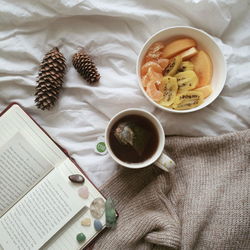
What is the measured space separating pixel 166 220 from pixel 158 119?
26cm

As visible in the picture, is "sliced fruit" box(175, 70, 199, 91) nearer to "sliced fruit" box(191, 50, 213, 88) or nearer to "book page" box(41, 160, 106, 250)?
"sliced fruit" box(191, 50, 213, 88)

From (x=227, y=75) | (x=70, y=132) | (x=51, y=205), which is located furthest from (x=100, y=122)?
(x=227, y=75)

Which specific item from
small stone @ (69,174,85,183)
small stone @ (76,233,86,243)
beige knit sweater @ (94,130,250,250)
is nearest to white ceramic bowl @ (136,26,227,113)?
beige knit sweater @ (94,130,250,250)

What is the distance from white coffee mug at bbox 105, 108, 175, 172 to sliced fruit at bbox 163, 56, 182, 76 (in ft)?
0.42

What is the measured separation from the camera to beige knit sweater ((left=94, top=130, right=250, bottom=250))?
2.52 feet

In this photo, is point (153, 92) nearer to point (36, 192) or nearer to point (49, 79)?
point (49, 79)

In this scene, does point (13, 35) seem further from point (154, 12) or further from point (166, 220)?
point (166, 220)

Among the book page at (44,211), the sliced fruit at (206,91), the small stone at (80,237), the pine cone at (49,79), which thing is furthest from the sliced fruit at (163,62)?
the small stone at (80,237)

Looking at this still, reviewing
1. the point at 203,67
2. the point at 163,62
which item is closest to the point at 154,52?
the point at 163,62

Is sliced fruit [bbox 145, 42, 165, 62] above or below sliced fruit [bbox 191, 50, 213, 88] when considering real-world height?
above

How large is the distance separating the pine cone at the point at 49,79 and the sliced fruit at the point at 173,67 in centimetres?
28

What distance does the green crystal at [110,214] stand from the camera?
31.7 inches

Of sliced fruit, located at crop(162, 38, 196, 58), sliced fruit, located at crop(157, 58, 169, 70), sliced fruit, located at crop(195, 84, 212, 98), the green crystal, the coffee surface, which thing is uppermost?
sliced fruit, located at crop(162, 38, 196, 58)

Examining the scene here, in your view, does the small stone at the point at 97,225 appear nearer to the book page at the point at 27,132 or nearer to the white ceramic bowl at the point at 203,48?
the book page at the point at 27,132
